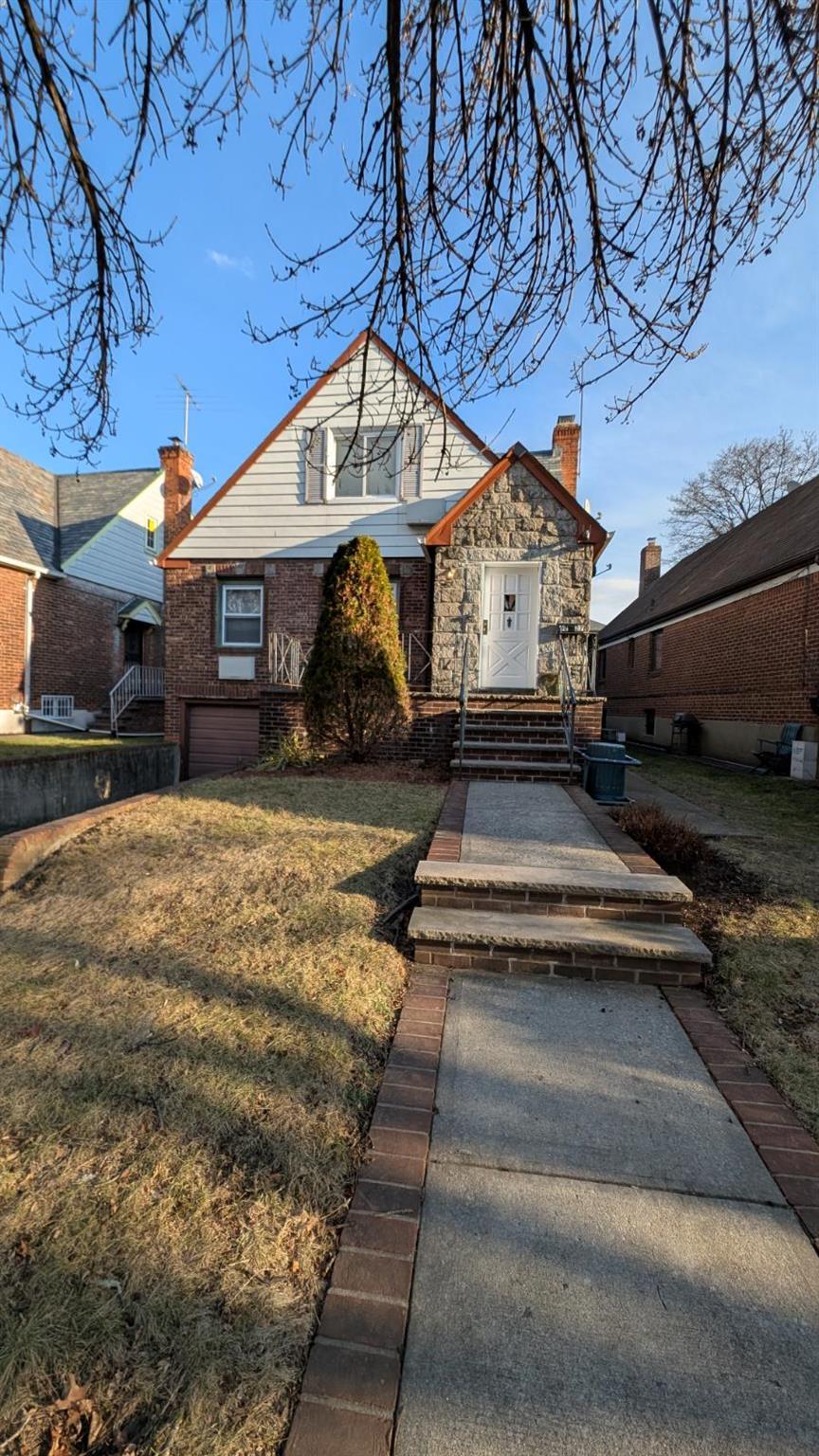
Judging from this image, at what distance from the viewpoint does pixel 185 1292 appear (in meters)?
1.57

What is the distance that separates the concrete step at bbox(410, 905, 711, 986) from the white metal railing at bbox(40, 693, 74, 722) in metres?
14.7

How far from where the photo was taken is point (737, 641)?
13.4 metres

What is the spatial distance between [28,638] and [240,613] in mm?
6543

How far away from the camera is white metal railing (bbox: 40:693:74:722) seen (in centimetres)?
1548

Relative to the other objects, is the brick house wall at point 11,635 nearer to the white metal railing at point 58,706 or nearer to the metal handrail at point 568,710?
the white metal railing at point 58,706

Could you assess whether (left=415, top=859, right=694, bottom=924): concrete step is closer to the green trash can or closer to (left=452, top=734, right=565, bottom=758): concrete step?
the green trash can

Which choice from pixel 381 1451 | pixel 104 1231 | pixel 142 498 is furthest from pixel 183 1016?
pixel 142 498

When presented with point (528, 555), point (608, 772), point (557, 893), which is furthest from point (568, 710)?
point (557, 893)

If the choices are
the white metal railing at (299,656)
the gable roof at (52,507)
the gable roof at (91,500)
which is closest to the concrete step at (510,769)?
the white metal railing at (299,656)

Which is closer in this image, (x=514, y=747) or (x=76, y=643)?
(x=514, y=747)

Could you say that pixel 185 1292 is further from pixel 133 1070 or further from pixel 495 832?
pixel 495 832

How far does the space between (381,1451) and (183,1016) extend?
5.91ft

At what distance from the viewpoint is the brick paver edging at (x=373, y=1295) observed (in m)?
1.31

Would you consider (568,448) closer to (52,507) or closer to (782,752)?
(782,752)
